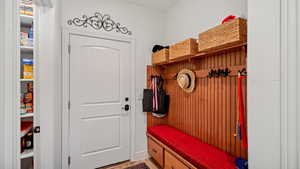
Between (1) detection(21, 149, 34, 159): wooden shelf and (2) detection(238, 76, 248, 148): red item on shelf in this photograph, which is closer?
(2) detection(238, 76, 248, 148): red item on shelf

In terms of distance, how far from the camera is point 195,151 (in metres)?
1.43

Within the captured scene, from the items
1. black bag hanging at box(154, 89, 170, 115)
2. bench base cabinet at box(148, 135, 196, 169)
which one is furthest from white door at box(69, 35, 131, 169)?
black bag hanging at box(154, 89, 170, 115)

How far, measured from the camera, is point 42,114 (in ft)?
4.05

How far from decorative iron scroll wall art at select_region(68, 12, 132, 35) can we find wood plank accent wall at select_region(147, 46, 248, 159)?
1.16 metres

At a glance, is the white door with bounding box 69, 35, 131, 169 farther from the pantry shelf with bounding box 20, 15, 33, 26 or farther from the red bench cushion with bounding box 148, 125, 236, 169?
the red bench cushion with bounding box 148, 125, 236, 169

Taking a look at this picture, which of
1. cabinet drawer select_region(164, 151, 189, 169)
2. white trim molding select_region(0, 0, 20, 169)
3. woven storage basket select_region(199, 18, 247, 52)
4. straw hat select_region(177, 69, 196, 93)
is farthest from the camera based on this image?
straw hat select_region(177, 69, 196, 93)

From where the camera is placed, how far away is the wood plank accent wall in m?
1.37

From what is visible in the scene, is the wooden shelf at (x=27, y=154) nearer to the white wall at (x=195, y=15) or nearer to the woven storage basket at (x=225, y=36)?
the woven storage basket at (x=225, y=36)

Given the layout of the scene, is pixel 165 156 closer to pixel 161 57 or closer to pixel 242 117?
pixel 242 117

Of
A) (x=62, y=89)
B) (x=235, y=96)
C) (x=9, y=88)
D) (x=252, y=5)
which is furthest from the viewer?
(x=62, y=89)

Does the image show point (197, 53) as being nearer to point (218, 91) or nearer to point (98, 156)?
point (218, 91)

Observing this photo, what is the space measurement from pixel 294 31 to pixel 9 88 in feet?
3.74

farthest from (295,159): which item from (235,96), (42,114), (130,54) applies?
(130,54)

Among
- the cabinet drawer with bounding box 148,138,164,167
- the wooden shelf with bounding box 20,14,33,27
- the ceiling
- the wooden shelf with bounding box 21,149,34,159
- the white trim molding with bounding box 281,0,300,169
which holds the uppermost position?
the ceiling
